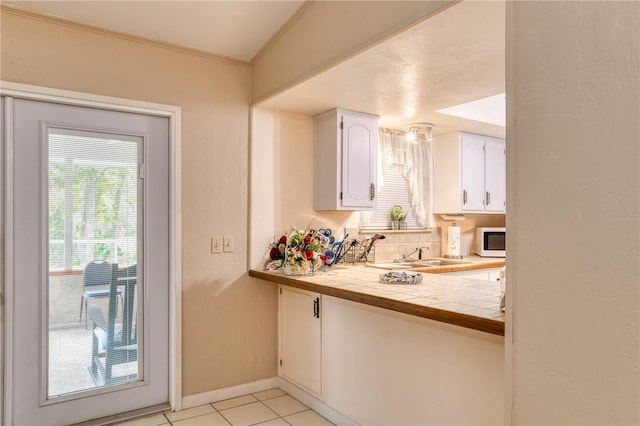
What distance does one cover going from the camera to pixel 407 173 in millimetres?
4219

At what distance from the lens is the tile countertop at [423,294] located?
5.49ft

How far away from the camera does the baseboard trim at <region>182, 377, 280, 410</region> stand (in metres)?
2.92

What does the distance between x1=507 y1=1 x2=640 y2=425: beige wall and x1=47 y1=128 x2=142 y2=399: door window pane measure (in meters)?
2.29

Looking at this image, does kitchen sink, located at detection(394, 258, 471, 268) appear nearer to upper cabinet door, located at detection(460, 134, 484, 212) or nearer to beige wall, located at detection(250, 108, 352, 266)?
upper cabinet door, located at detection(460, 134, 484, 212)

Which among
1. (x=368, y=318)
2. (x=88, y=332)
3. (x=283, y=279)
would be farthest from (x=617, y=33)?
(x=88, y=332)

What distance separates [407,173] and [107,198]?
2.67 meters

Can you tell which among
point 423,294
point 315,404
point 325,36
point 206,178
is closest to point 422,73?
point 325,36

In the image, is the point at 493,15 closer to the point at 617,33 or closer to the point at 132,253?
the point at 617,33

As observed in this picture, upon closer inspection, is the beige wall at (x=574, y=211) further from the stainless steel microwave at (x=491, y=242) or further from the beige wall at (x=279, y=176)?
the stainless steel microwave at (x=491, y=242)

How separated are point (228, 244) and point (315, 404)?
1.23 metres

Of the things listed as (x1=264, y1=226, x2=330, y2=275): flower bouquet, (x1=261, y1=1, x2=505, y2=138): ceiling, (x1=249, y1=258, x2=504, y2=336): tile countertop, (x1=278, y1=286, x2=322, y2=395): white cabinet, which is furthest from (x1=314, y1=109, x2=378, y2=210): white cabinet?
(x1=278, y1=286, x2=322, y2=395): white cabinet

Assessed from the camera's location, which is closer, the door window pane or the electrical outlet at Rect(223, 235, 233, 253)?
the door window pane

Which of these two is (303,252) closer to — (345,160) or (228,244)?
(228,244)

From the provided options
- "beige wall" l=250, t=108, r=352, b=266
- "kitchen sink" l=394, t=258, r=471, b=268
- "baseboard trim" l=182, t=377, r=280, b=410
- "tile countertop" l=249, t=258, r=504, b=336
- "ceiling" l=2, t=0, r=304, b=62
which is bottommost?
"baseboard trim" l=182, t=377, r=280, b=410
